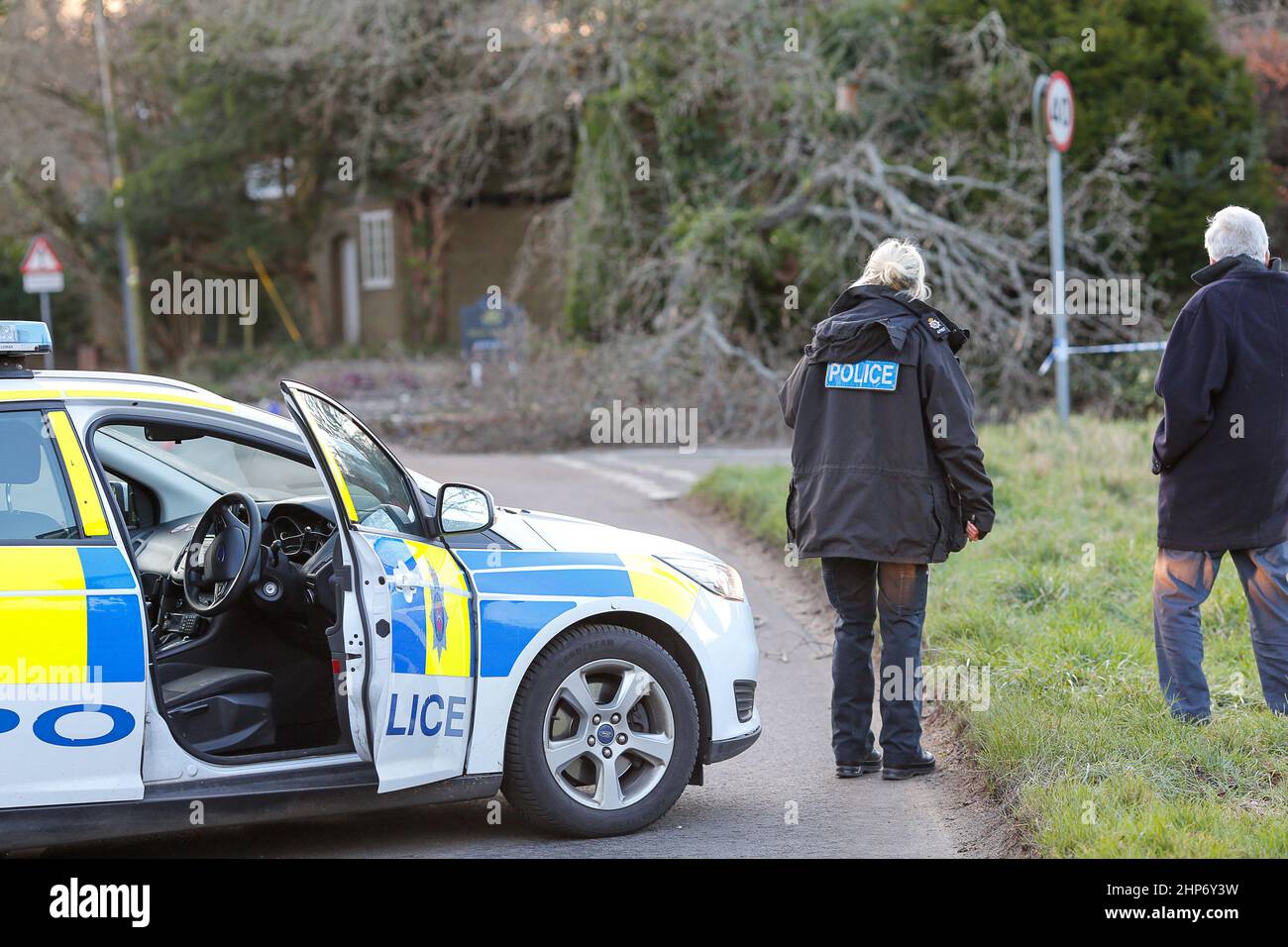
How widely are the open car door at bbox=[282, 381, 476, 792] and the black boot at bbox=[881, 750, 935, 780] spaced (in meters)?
1.80

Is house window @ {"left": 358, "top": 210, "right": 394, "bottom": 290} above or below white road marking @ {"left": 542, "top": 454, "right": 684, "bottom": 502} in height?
above

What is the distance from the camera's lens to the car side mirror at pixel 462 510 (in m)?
4.79

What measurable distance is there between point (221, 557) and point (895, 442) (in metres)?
2.41

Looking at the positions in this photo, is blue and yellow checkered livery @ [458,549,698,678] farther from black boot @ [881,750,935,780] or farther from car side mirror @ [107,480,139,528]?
car side mirror @ [107,480,139,528]

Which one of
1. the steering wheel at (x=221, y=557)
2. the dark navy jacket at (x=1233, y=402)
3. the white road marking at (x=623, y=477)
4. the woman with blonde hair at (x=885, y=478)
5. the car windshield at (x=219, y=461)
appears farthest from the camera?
the white road marking at (x=623, y=477)

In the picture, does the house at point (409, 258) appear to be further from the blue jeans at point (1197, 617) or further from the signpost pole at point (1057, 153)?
the blue jeans at point (1197, 617)

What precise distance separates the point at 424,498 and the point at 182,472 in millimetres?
1150

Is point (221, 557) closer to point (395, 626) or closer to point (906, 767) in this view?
point (395, 626)

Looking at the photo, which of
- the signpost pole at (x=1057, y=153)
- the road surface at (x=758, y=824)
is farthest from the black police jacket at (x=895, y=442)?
the signpost pole at (x=1057, y=153)

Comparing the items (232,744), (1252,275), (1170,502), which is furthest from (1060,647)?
(232,744)

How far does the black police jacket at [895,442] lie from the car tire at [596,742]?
3.11 feet

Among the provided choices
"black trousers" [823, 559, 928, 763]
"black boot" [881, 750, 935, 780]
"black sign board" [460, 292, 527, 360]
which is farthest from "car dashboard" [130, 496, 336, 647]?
"black sign board" [460, 292, 527, 360]

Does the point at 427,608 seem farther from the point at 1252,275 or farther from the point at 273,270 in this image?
the point at 273,270

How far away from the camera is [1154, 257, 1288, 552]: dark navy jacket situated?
18.4ft
